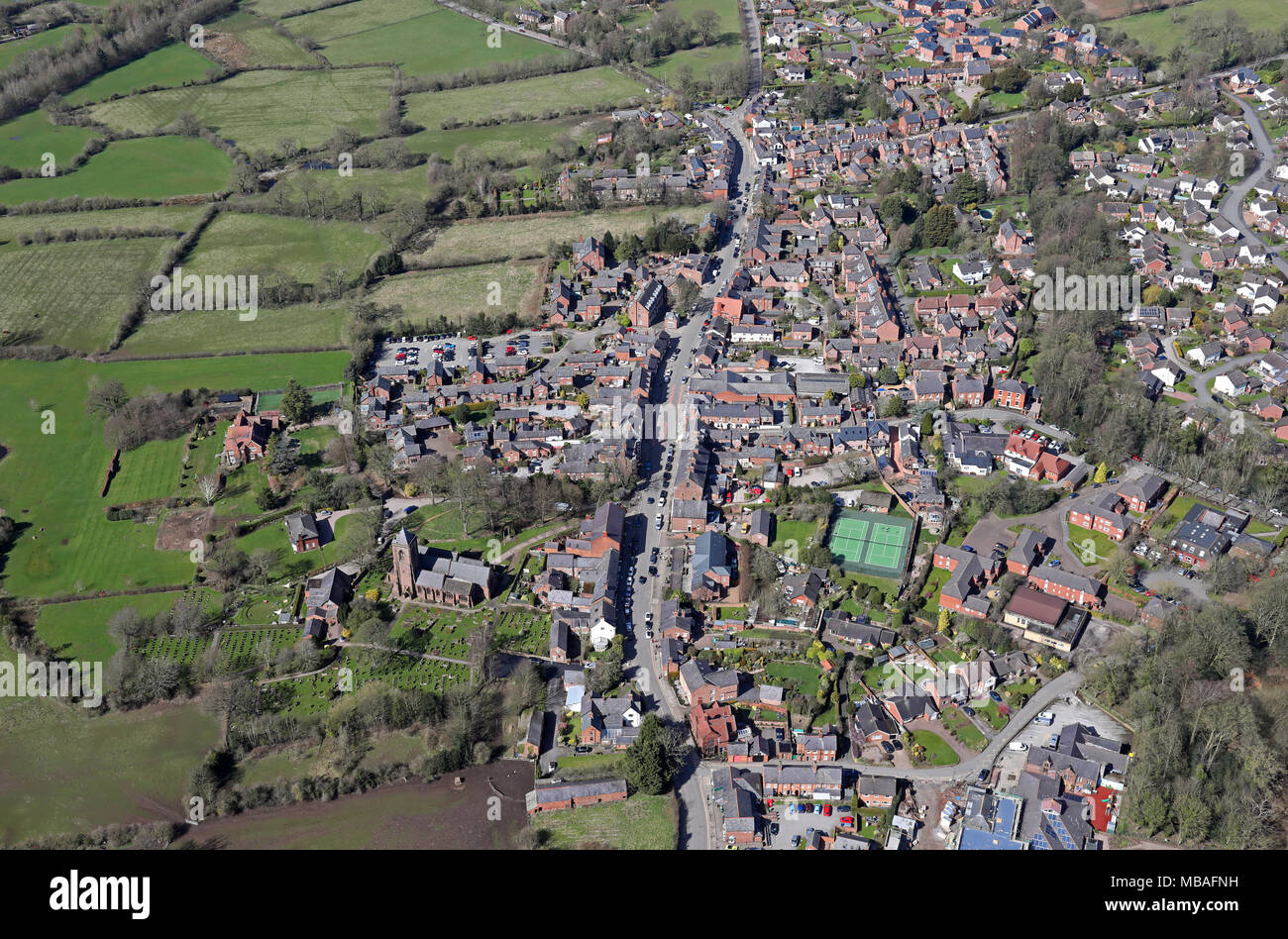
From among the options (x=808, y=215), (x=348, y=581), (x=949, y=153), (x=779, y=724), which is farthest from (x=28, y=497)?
(x=949, y=153)

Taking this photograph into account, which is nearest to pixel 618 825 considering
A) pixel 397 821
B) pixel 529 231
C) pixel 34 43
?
pixel 397 821

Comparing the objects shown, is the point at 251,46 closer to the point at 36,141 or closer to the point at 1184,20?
the point at 36,141

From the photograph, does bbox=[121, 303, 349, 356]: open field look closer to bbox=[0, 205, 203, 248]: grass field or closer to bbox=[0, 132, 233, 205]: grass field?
bbox=[0, 205, 203, 248]: grass field

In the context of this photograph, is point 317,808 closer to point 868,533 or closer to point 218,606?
point 218,606

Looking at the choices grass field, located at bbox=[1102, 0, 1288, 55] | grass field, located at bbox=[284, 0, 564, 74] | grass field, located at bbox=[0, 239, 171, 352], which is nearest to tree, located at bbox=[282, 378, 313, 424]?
grass field, located at bbox=[0, 239, 171, 352]

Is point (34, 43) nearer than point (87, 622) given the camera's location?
No
